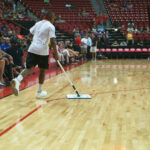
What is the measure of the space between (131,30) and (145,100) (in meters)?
15.3

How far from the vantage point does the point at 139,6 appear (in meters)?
23.6

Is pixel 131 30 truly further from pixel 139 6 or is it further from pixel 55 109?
pixel 55 109

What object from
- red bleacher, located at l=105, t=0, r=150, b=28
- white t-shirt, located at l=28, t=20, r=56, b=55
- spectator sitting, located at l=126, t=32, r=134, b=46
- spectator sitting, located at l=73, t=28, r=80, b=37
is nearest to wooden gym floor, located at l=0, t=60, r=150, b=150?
white t-shirt, located at l=28, t=20, r=56, b=55

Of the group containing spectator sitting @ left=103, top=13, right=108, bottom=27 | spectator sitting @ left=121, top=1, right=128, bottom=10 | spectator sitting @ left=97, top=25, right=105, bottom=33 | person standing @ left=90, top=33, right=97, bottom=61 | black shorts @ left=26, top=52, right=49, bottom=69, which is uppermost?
spectator sitting @ left=121, top=1, right=128, bottom=10

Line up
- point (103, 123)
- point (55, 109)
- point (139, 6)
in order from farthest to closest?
point (139, 6), point (55, 109), point (103, 123)

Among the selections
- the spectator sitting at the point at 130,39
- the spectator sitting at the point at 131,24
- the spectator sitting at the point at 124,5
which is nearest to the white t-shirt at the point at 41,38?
the spectator sitting at the point at 130,39

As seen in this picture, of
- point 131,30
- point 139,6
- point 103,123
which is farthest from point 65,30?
point 103,123

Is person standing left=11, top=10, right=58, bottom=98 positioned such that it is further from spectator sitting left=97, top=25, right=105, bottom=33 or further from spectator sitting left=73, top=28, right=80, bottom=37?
spectator sitting left=97, top=25, right=105, bottom=33

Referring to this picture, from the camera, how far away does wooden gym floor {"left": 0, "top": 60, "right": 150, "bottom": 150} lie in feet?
8.91

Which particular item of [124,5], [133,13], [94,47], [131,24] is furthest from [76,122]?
[124,5]

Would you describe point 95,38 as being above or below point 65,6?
below

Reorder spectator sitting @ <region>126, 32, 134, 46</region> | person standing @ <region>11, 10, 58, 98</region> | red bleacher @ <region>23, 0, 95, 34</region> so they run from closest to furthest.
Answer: person standing @ <region>11, 10, 58, 98</region> → spectator sitting @ <region>126, 32, 134, 46</region> → red bleacher @ <region>23, 0, 95, 34</region>

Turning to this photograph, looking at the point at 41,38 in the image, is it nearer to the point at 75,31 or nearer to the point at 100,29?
the point at 75,31

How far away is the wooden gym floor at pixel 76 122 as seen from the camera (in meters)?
2.72
